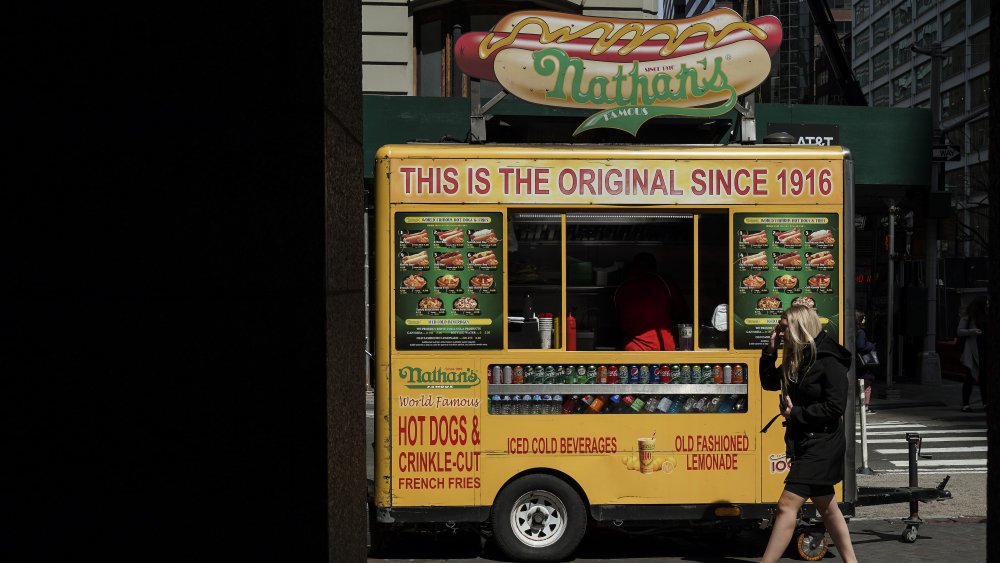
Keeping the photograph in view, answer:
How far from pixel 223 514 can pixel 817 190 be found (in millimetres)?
6036

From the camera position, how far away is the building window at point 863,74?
386ft

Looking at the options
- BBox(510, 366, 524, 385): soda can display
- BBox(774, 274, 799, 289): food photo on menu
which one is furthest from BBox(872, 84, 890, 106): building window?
BBox(510, 366, 524, 385): soda can display

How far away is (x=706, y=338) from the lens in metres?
8.93

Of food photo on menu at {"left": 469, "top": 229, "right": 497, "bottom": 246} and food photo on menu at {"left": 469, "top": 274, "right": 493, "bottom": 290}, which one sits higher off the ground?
food photo on menu at {"left": 469, "top": 229, "right": 497, "bottom": 246}

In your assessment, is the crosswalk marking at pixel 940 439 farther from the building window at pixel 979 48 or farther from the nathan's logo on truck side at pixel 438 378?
the building window at pixel 979 48

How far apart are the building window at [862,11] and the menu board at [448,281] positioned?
115962 mm

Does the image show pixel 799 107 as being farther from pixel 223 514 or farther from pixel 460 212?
pixel 223 514

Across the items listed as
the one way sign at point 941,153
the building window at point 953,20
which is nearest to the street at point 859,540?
the one way sign at point 941,153

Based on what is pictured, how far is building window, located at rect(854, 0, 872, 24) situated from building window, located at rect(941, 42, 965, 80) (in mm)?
22010

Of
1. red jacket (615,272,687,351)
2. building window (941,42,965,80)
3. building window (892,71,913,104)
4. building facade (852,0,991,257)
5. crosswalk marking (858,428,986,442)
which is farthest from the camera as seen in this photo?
building window (892,71,913,104)

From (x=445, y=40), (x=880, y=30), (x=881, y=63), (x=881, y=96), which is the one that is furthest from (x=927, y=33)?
(x=445, y=40)

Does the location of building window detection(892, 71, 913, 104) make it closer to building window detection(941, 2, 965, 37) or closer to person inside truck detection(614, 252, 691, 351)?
building window detection(941, 2, 965, 37)

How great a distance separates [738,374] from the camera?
8.70m

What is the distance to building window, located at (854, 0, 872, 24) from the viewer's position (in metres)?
116
